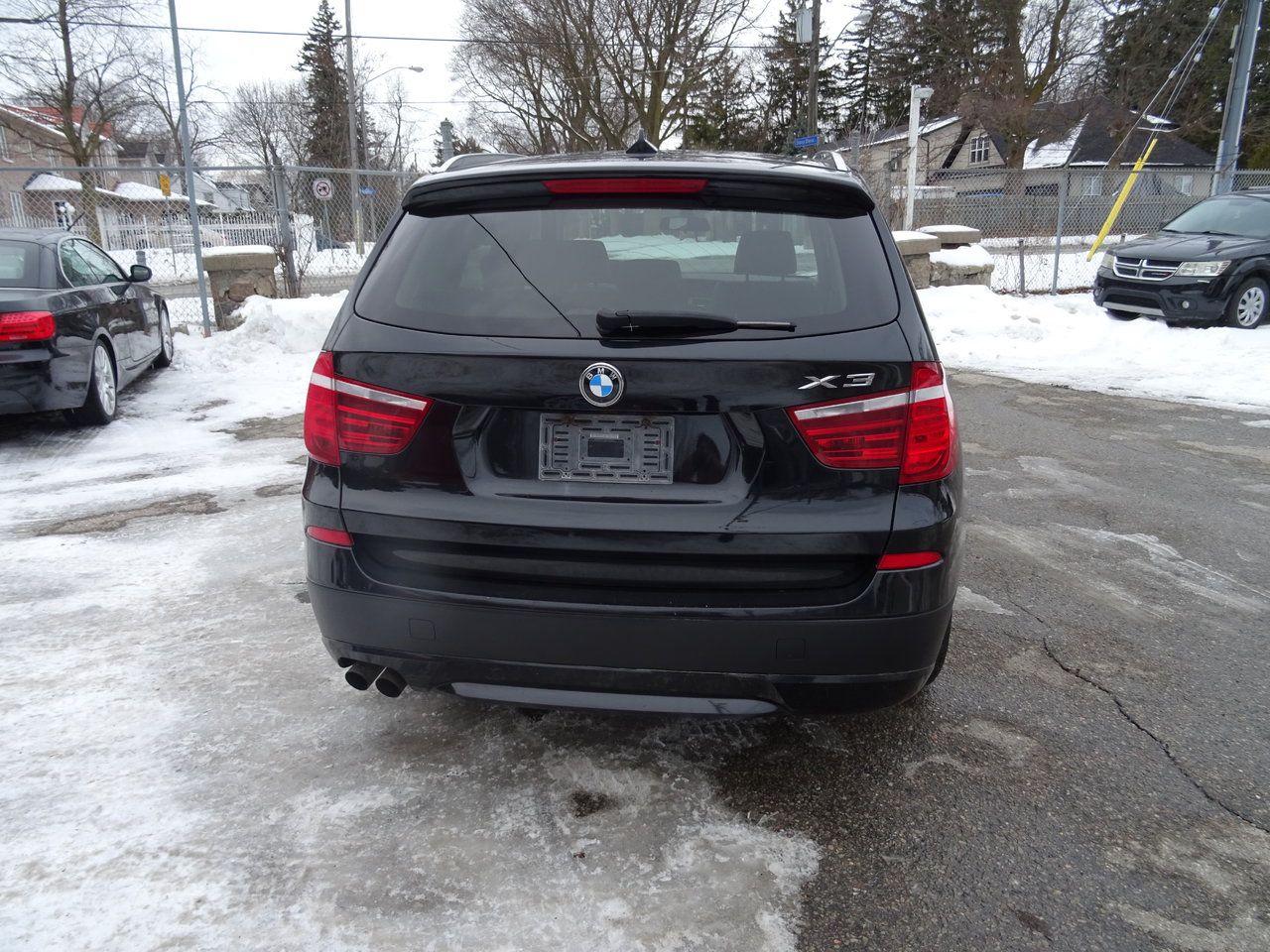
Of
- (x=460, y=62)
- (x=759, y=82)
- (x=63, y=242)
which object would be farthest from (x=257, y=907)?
(x=759, y=82)

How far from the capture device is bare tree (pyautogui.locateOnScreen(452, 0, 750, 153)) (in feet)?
102

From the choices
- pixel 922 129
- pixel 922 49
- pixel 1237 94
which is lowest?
pixel 1237 94

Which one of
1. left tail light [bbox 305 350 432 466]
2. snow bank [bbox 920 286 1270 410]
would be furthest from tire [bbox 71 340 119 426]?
snow bank [bbox 920 286 1270 410]

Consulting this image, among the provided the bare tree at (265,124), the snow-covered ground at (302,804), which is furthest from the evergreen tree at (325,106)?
the snow-covered ground at (302,804)

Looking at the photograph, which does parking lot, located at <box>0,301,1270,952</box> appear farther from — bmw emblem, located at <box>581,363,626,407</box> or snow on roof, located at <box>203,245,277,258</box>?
snow on roof, located at <box>203,245,277,258</box>

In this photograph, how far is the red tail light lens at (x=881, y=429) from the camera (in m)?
2.25

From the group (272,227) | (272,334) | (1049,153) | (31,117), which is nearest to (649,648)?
(272,334)

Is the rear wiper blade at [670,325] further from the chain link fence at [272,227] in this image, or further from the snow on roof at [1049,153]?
the snow on roof at [1049,153]

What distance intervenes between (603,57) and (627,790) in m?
33.6

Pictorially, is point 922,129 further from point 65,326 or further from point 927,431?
point 927,431

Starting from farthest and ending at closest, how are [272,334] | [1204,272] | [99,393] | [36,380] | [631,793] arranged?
[1204,272], [272,334], [99,393], [36,380], [631,793]

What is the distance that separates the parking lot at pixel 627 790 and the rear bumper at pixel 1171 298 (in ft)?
26.9

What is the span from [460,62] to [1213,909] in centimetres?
3800

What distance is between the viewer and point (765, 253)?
2539mm
